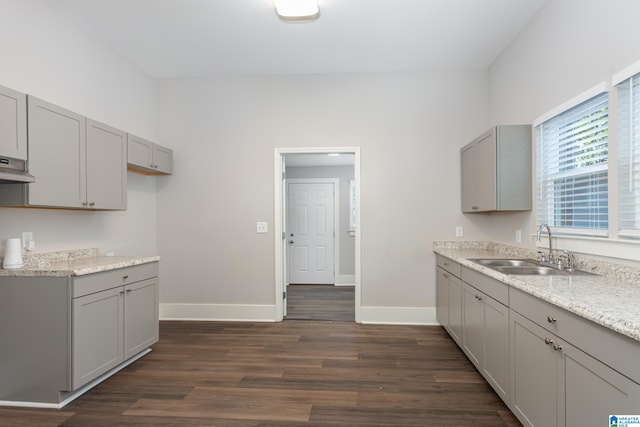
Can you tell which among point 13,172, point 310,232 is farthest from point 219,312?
point 310,232

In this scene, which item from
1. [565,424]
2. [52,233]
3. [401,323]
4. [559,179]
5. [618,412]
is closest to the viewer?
[618,412]

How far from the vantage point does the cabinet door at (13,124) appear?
2160 millimetres

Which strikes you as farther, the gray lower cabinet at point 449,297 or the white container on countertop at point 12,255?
the gray lower cabinet at point 449,297

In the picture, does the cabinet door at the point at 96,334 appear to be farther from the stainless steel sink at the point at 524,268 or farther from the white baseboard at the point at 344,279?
the white baseboard at the point at 344,279

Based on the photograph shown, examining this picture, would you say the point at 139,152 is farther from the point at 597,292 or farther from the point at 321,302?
the point at 597,292

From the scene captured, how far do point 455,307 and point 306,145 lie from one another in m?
2.44

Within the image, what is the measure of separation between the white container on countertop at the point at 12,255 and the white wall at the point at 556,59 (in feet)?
13.0

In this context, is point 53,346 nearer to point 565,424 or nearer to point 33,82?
point 33,82

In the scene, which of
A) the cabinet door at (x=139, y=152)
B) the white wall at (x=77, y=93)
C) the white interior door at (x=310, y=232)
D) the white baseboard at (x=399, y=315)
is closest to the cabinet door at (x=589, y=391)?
the white baseboard at (x=399, y=315)

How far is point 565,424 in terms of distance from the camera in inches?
62.4

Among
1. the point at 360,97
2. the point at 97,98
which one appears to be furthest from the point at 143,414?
the point at 360,97

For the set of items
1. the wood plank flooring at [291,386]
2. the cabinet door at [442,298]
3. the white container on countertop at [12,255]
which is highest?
the white container on countertop at [12,255]

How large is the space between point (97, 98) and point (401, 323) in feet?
13.3

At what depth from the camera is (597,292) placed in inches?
67.7
